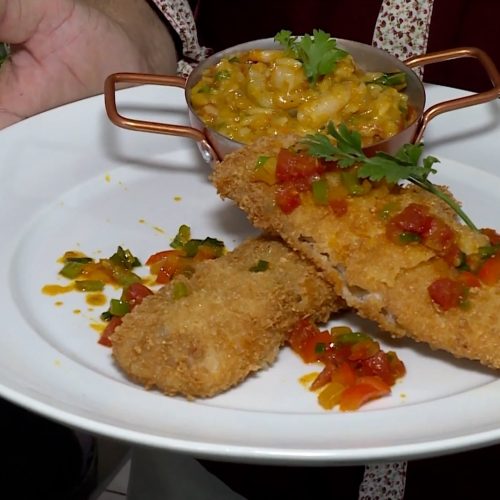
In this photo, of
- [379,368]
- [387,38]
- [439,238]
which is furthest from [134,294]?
[387,38]

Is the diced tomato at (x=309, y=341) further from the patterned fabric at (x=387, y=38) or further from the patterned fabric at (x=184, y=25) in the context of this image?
the patterned fabric at (x=184, y=25)

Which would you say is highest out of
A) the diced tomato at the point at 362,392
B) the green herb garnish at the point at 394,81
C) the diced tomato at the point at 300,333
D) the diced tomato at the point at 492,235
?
the green herb garnish at the point at 394,81

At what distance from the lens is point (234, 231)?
2.64 meters

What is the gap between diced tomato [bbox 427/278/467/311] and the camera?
6.82ft

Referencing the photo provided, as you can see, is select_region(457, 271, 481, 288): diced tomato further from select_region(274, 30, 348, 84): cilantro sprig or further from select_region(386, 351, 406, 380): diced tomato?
select_region(274, 30, 348, 84): cilantro sprig

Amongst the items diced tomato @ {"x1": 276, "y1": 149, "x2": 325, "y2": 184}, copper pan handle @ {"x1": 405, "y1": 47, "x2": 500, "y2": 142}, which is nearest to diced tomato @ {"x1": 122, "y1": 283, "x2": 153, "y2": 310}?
diced tomato @ {"x1": 276, "y1": 149, "x2": 325, "y2": 184}

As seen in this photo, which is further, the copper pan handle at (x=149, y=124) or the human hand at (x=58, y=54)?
the human hand at (x=58, y=54)

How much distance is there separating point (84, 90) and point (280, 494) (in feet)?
5.39

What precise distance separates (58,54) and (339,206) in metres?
1.45

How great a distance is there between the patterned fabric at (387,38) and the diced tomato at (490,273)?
0.56m

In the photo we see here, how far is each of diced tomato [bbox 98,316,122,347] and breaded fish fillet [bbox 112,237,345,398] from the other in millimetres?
52

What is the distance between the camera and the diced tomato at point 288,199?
2.29 meters

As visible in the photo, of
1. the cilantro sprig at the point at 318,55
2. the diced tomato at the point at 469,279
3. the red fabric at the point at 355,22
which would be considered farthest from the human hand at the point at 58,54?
the diced tomato at the point at 469,279

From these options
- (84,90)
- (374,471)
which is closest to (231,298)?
(374,471)
